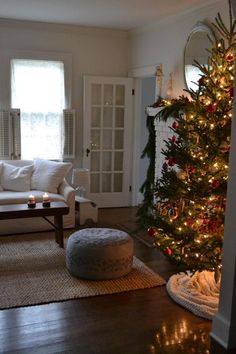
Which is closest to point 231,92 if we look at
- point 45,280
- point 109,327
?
point 109,327

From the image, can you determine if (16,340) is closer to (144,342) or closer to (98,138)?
(144,342)

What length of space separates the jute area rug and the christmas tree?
0.56 meters

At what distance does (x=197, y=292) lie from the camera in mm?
3145

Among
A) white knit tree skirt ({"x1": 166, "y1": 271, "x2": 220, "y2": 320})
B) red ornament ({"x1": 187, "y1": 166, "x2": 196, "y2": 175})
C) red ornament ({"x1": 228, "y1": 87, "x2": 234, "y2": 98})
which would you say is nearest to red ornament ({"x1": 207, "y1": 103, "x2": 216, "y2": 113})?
red ornament ({"x1": 228, "y1": 87, "x2": 234, "y2": 98})

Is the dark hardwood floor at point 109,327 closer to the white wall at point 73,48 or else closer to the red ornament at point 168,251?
the red ornament at point 168,251

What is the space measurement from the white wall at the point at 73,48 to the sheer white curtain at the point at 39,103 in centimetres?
12

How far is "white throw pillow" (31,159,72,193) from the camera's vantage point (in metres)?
5.05

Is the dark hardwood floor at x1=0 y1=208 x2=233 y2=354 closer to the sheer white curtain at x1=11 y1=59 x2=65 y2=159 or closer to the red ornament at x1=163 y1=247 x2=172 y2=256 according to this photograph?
the red ornament at x1=163 y1=247 x2=172 y2=256

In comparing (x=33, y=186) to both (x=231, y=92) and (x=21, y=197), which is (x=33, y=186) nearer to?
(x=21, y=197)

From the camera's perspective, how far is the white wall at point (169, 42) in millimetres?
4217

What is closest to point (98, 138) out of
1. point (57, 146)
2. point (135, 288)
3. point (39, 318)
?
point (57, 146)

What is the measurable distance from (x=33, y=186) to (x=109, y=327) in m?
2.71

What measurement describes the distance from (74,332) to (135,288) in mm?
837

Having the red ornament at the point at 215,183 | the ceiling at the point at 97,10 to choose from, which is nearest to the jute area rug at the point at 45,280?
the red ornament at the point at 215,183
